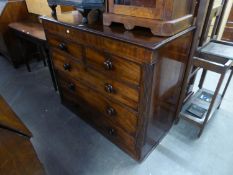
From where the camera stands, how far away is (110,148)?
4.91 feet

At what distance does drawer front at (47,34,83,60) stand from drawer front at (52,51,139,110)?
61 millimetres

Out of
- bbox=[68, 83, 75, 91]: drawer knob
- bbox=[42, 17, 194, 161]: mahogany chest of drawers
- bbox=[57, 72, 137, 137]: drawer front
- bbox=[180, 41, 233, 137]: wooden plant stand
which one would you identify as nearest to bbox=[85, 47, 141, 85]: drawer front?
bbox=[42, 17, 194, 161]: mahogany chest of drawers

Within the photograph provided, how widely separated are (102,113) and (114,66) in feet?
1.63

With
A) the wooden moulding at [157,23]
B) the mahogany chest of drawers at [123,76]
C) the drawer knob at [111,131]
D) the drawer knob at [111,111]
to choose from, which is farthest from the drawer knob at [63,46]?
the drawer knob at [111,131]

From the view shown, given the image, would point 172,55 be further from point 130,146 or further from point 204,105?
point 204,105

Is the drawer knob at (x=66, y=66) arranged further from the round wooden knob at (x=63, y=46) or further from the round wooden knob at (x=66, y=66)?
the round wooden knob at (x=63, y=46)

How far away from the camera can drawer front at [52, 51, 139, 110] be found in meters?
1.09

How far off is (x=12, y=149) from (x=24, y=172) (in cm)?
13

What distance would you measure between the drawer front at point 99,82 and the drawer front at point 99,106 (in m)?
0.06

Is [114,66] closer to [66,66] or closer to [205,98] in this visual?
[66,66]

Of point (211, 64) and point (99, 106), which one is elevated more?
point (211, 64)

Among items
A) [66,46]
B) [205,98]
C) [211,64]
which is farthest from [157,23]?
[205,98]

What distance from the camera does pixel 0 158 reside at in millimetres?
564

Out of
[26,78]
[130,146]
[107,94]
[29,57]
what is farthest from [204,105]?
[29,57]
